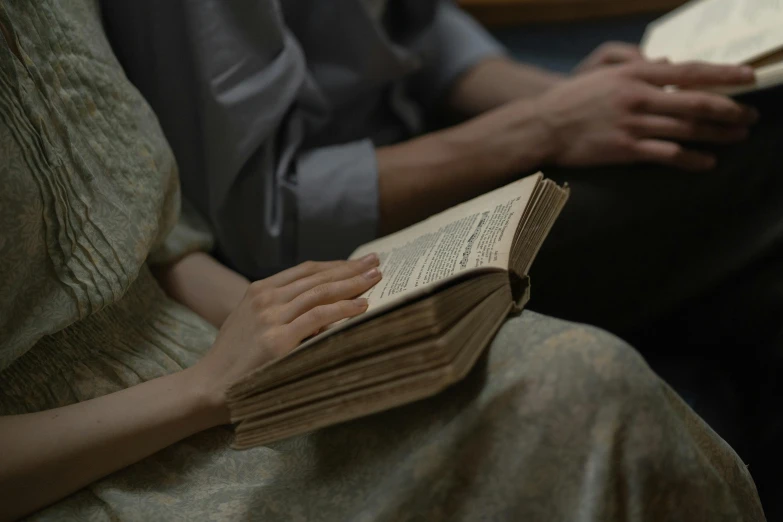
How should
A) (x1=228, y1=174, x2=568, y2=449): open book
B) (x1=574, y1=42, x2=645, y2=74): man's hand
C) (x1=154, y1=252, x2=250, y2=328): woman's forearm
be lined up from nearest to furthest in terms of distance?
(x1=228, y1=174, x2=568, y2=449): open book, (x1=154, y1=252, x2=250, y2=328): woman's forearm, (x1=574, y1=42, x2=645, y2=74): man's hand

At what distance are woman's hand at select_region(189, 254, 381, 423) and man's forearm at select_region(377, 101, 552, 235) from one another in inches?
9.3

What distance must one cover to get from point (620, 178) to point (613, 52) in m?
0.27

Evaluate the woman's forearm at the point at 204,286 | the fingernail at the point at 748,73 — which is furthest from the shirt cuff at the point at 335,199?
the fingernail at the point at 748,73

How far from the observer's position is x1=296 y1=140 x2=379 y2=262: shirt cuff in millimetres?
733

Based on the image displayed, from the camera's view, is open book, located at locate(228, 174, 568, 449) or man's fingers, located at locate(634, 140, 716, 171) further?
man's fingers, located at locate(634, 140, 716, 171)

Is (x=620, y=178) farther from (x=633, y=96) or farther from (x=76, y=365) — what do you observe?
(x=76, y=365)

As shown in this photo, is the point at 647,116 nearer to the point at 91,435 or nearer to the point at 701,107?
the point at 701,107

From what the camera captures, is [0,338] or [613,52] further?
[613,52]

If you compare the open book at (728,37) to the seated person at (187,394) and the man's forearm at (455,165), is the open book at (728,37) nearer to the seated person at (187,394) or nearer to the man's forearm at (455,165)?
the man's forearm at (455,165)

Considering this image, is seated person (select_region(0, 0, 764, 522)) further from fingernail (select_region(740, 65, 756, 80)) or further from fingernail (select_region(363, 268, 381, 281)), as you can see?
fingernail (select_region(740, 65, 756, 80))

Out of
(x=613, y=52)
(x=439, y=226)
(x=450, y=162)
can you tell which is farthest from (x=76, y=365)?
(x=613, y=52)

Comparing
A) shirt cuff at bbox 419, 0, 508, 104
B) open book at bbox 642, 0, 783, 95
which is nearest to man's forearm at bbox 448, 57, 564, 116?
shirt cuff at bbox 419, 0, 508, 104

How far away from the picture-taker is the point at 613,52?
94 cm

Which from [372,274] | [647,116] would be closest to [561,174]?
[647,116]
